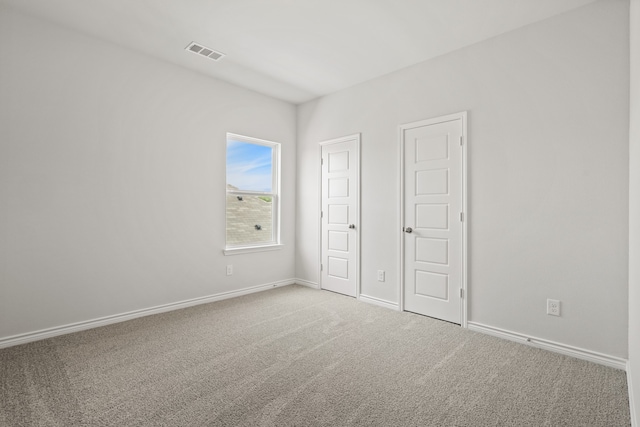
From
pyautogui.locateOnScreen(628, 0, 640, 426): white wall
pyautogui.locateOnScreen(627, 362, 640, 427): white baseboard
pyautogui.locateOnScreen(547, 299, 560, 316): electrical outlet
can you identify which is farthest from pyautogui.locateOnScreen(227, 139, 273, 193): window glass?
pyautogui.locateOnScreen(627, 362, 640, 427): white baseboard

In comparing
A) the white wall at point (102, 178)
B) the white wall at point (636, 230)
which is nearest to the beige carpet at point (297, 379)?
the white wall at point (636, 230)

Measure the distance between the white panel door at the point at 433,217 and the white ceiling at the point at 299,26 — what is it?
0.82 m

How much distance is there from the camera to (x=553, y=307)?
260 centimetres

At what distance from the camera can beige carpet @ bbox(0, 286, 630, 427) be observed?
69.1 inches

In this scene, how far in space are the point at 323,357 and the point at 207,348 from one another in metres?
0.95

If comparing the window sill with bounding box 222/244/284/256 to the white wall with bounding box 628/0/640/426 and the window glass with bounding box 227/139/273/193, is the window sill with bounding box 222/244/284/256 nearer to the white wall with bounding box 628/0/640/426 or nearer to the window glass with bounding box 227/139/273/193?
the window glass with bounding box 227/139/273/193

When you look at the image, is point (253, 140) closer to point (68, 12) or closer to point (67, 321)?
point (68, 12)

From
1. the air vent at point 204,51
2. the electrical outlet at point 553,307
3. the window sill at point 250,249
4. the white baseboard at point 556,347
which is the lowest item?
the white baseboard at point 556,347

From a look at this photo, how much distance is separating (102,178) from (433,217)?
10.9 ft

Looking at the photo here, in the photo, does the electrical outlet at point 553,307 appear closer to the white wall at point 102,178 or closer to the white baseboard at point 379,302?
the white baseboard at point 379,302

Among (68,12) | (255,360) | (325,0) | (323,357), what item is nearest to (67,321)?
(255,360)

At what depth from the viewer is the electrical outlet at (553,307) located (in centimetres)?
258

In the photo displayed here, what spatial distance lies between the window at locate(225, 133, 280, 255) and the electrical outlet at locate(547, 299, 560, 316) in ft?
10.5

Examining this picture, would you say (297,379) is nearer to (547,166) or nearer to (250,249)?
(250,249)
